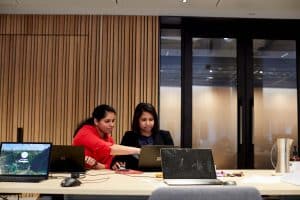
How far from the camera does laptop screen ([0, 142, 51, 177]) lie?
2.52 metres

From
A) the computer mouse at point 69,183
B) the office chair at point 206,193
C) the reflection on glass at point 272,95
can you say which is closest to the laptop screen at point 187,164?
the computer mouse at point 69,183

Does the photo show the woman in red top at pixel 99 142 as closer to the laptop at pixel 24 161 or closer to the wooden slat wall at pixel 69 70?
the laptop at pixel 24 161

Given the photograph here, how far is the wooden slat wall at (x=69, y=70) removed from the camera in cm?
521

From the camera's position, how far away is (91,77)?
5.25 m

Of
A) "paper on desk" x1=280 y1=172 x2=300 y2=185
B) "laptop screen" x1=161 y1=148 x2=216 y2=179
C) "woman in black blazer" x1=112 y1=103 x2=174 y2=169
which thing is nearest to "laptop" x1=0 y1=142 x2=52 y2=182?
"laptop screen" x1=161 y1=148 x2=216 y2=179

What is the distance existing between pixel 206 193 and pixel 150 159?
1504 millimetres

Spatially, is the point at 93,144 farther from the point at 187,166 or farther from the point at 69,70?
the point at 69,70

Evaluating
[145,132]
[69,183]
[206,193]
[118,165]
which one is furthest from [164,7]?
[206,193]

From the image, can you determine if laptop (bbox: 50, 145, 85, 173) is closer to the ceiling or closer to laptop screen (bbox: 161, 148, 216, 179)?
laptop screen (bbox: 161, 148, 216, 179)

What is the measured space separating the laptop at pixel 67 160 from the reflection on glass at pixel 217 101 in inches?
112

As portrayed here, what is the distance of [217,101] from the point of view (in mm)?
5434

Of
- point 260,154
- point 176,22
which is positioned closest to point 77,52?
point 176,22

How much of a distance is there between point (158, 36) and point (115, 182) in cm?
331

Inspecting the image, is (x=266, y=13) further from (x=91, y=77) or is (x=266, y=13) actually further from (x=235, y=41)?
(x=91, y=77)
